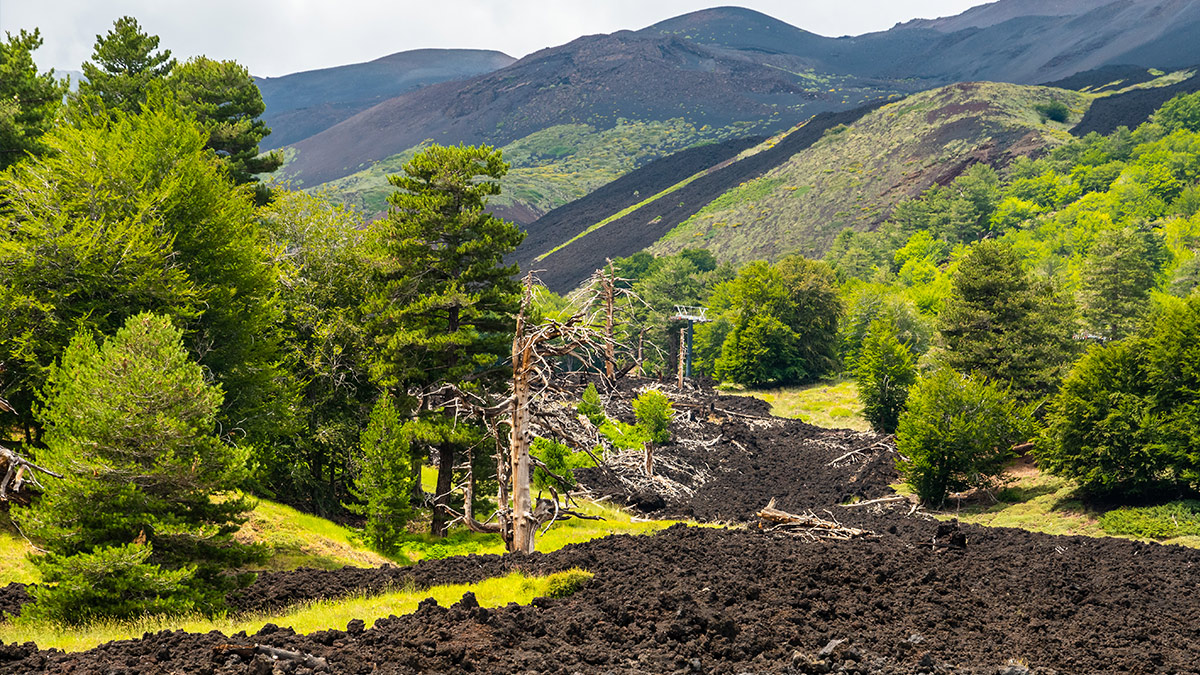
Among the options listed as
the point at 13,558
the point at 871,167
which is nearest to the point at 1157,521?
the point at 13,558

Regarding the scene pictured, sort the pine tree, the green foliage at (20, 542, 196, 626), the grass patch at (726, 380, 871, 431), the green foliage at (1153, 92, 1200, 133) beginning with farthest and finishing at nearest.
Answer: the green foliage at (1153, 92, 1200, 133) → the grass patch at (726, 380, 871, 431) → the pine tree → the green foliage at (20, 542, 196, 626)

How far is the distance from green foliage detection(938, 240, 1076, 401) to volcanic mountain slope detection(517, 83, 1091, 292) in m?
82.8

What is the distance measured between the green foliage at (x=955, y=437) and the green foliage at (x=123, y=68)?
3636 cm

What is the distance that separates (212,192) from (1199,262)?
72725 millimetres

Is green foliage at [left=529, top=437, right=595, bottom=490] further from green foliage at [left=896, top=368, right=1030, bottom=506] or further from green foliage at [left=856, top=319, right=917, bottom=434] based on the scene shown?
green foliage at [left=856, top=319, right=917, bottom=434]

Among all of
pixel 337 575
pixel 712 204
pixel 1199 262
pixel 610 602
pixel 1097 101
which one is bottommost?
pixel 337 575

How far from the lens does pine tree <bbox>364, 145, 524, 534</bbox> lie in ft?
81.7

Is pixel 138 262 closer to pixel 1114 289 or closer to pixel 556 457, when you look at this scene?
pixel 556 457

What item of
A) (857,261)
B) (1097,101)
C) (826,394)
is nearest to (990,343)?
(826,394)

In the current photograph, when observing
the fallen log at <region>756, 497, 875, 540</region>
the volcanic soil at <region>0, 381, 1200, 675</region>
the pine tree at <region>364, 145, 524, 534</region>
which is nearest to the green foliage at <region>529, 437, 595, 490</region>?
the pine tree at <region>364, 145, 524, 534</region>

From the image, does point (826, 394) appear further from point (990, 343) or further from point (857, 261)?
point (857, 261)

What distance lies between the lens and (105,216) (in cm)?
2061

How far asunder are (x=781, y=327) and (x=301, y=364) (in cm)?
4798

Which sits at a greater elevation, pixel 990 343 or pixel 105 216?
pixel 105 216
